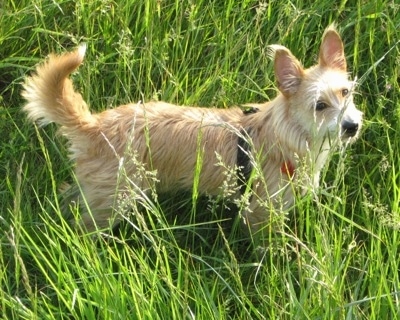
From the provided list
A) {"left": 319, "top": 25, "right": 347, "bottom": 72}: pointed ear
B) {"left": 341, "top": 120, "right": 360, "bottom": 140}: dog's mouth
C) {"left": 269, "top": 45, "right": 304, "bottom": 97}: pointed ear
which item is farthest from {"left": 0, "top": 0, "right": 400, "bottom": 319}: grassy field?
{"left": 269, "top": 45, "right": 304, "bottom": 97}: pointed ear

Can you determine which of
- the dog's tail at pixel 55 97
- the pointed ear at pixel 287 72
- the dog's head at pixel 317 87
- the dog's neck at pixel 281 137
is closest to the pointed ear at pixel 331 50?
the dog's head at pixel 317 87

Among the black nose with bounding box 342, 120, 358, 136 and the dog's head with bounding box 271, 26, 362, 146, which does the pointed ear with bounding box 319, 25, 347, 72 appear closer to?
the dog's head with bounding box 271, 26, 362, 146

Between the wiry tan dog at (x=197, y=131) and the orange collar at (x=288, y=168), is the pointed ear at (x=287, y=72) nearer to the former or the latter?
the wiry tan dog at (x=197, y=131)

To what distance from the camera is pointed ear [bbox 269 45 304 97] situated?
311 cm

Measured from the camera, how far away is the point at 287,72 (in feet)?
10.3

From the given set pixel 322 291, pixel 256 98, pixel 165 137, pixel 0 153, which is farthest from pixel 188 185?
pixel 322 291

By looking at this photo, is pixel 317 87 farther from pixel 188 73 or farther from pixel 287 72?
pixel 188 73

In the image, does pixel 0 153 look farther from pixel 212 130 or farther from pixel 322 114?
pixel 322 114

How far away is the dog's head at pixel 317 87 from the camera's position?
10.1 ft

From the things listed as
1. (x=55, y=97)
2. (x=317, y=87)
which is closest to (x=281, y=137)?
(x=317, y=87)

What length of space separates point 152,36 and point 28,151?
813 mm

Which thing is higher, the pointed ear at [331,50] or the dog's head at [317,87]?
the pointed ear at [331,50]

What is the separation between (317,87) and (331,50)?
21cm

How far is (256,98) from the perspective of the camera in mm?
3721
